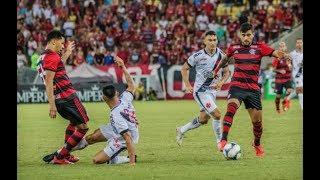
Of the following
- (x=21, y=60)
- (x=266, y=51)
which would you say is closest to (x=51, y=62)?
(x=266, y=51)

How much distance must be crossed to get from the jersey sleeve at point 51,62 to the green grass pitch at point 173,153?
1420 mm

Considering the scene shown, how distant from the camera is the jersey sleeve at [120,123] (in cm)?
1157

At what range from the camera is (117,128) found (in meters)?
11.6

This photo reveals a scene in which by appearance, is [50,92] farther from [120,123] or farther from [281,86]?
[281,86]

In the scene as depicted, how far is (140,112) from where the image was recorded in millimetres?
25000

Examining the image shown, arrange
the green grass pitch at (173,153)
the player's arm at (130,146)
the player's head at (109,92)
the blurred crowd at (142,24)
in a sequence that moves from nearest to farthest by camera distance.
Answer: the green grass pitch at (173,153)
the player's arm at (130,146)
the player's head at (109,92)
the blurred crowd at (142,24)

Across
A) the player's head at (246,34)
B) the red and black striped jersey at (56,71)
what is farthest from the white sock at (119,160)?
the player's head at (246,34)

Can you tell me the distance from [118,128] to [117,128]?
0.04 metres

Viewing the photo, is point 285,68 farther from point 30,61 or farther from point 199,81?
point 30,61

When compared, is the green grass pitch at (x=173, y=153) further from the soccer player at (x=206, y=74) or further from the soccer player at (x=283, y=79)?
the soccer player at (x=283, y=79)

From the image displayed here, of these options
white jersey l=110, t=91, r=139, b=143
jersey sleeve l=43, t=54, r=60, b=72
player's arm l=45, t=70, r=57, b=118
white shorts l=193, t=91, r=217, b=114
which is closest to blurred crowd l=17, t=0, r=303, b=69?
white shorts l=193, t=91, r=217, b=114

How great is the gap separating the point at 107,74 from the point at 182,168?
72.8ft

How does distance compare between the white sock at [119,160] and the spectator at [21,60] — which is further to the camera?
the spectator at [21,60]
